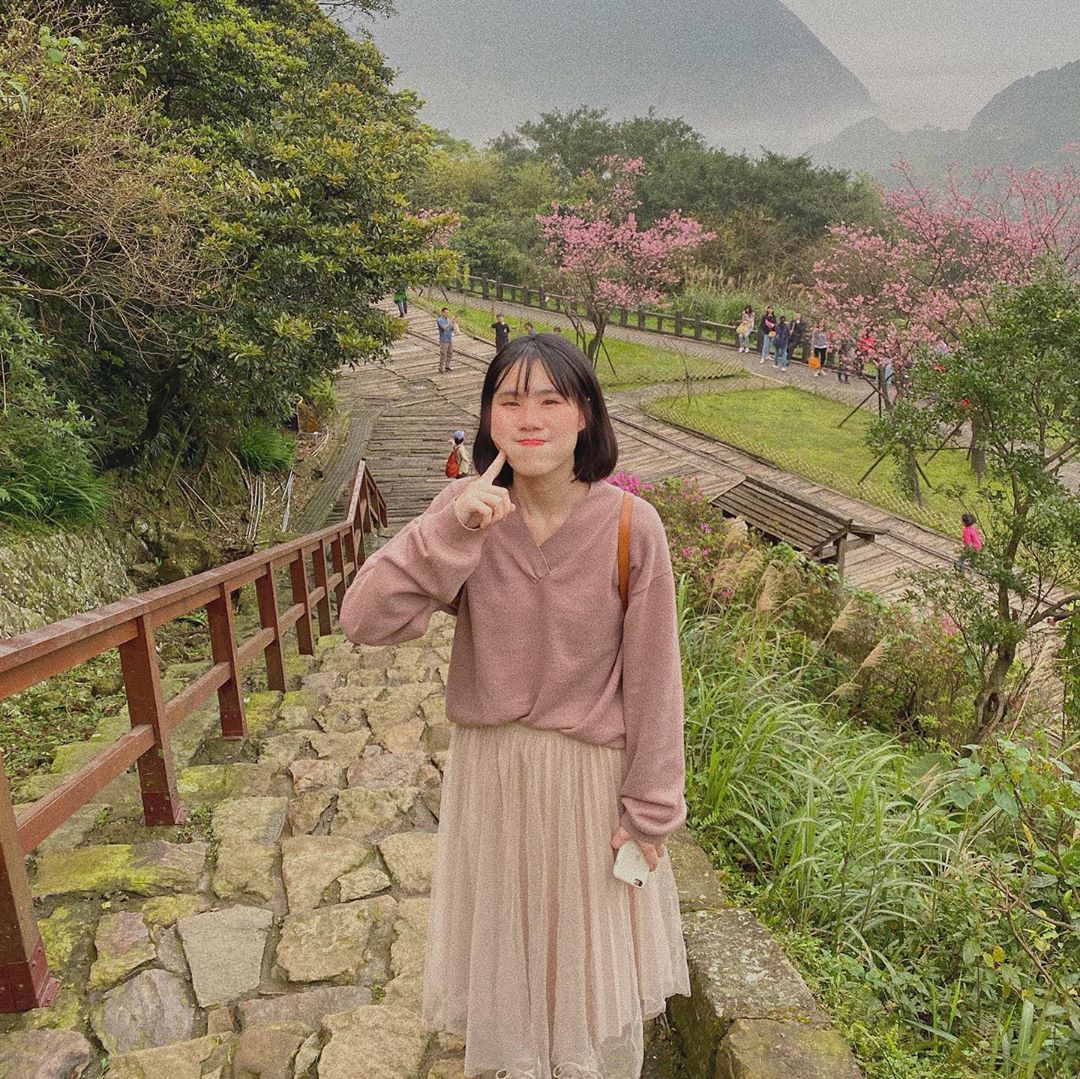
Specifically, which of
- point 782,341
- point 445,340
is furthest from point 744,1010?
point 782,341

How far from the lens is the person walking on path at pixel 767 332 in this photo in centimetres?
2086

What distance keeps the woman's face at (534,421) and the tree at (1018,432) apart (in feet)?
18.1

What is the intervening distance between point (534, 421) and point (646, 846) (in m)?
0.83

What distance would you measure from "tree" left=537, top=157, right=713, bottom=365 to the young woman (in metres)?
17.3

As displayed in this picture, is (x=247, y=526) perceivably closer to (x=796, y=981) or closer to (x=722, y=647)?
(x=722, y=647)

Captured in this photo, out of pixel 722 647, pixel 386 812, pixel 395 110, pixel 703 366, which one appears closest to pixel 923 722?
pixel 722 647

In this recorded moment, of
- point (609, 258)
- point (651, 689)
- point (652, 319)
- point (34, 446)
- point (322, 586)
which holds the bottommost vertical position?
point (322, 586)

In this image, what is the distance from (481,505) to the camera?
1.33 m

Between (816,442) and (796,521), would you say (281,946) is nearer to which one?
(796,521)

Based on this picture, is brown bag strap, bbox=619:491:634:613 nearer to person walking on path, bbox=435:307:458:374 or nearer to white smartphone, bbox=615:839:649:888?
white smartphone, bbox=615:839:649:888

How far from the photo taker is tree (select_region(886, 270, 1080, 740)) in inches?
229

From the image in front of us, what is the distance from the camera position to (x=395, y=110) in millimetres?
11469

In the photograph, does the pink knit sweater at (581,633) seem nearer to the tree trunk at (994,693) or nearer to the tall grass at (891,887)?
the tall grass at (891,887)

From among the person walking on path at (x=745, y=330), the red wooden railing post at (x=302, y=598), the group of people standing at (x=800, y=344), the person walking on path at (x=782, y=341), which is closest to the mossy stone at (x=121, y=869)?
the red wooden railing post at (x=302, y=598)
